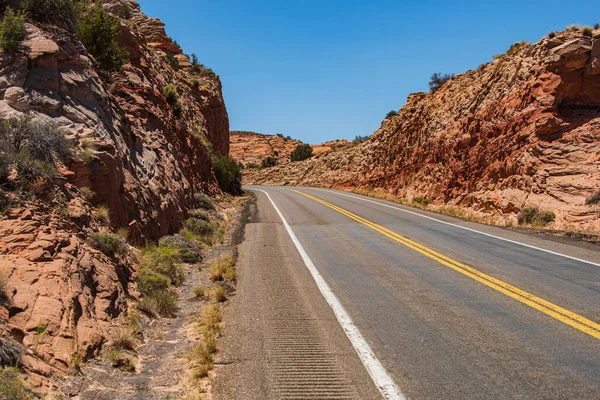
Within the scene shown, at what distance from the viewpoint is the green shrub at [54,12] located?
11055 mm

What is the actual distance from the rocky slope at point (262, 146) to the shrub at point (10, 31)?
73.2m

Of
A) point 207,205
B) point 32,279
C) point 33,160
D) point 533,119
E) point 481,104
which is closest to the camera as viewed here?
point 32,279

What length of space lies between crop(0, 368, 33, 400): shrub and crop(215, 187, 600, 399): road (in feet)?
5.39

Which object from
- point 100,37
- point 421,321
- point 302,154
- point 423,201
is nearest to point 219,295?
point 421,321

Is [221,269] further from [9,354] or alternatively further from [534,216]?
[534,216]

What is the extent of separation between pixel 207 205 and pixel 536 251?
12166 mm

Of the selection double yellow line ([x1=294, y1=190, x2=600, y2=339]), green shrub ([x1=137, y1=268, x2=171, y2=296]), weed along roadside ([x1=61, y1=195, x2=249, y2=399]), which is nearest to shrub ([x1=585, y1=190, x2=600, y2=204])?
double yellow line ([x1=294, y1=190, x2=600, y2=339])

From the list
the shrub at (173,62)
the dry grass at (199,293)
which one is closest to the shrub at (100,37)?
the dry grass at (199,293)

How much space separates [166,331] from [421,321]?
3628mm

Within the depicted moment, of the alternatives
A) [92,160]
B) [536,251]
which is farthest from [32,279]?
[536,251]

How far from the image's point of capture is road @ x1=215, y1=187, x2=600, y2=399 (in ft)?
14.6

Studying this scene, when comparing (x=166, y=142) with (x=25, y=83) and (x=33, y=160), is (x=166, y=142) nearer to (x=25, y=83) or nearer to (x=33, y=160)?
(x=25, y=83)

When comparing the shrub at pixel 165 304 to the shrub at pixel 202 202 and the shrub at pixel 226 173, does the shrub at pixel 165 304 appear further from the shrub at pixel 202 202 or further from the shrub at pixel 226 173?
the shrub at pixel 226 173

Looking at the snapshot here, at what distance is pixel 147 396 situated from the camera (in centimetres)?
436
